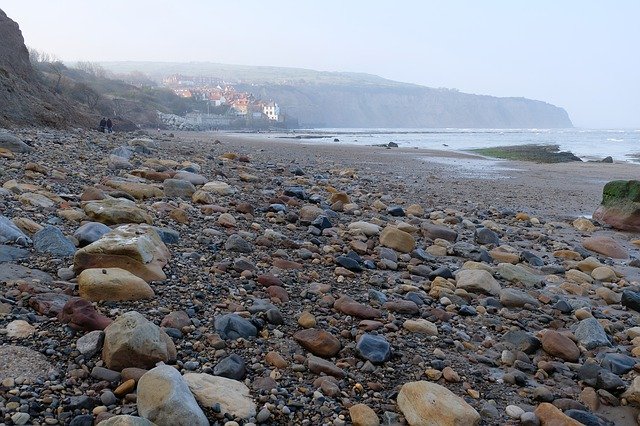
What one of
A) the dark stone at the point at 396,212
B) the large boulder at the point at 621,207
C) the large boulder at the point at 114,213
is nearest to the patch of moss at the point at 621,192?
the large boulder at the point at 621,207

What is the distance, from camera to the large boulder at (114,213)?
14.0ft

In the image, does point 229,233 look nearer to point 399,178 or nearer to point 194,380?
point 194,380

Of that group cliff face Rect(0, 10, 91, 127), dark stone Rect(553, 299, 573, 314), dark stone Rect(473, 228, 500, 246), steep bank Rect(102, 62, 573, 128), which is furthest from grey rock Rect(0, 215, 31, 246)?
steep bank Rect(102, 62, 573, 128)

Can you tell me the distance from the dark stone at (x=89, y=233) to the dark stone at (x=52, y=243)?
0.13 metres

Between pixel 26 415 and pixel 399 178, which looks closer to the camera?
pixel 26 415

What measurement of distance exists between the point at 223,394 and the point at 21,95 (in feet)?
46.3

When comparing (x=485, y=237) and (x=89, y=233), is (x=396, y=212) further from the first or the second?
(x=89, y=233)

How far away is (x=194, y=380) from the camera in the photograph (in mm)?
2156

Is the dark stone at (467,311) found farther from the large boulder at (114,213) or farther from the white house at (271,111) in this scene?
the white house at (271,111)

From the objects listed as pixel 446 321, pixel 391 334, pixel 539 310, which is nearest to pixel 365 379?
pixel 391 334

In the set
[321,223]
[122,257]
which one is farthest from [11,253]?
[321,223]

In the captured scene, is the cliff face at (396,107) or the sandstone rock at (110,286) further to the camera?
the cliff face at (396,107)

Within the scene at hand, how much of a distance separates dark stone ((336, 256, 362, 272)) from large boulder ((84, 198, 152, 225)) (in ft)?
5.22

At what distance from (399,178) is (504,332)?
10.3m
